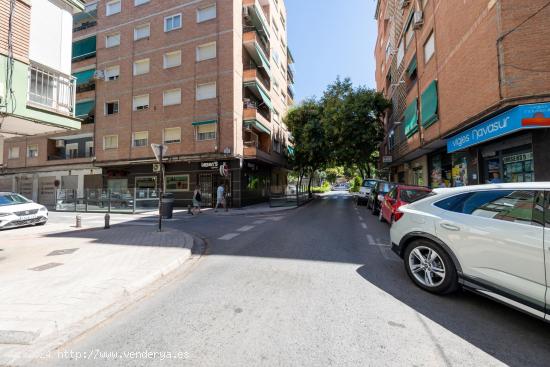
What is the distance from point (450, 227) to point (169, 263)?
15.6 ft

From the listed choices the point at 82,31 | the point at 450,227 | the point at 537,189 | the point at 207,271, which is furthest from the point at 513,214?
the point at 82,31

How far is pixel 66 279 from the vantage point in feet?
13.3

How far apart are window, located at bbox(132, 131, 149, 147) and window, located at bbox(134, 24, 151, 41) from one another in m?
8.26

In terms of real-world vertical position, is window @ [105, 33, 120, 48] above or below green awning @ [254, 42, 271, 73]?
above

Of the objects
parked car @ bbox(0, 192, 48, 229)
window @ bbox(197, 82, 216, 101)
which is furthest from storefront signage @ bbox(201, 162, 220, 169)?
parked car @ bbox(0, 192, 48, 229)

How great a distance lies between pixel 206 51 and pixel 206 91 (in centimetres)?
317

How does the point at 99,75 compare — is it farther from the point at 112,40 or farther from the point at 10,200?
the point at 10,200

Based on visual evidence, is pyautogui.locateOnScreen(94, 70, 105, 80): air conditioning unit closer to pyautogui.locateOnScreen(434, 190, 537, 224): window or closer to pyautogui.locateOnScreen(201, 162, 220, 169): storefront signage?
pyautogui.locateOnScreen(201, 162, 220, 169): storefront signage

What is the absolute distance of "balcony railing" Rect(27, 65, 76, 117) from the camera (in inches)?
251

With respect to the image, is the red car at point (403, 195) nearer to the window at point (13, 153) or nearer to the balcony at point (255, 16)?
the balcony at point (255, 16)

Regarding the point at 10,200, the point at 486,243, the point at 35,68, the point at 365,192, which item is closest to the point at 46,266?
the point at 35,68

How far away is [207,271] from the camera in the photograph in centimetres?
471

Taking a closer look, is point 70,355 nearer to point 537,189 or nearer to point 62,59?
point 537,189

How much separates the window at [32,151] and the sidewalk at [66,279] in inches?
936
